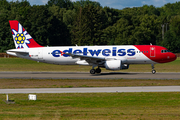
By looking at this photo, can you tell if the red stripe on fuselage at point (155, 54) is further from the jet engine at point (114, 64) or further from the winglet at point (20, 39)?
the winglet at point (20, 39)

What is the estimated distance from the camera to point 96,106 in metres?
17.4

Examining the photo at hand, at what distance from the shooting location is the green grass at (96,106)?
1490 centimetres

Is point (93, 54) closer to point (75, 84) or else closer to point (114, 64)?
point (114, 64)

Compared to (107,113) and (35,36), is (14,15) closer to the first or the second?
(35,36)

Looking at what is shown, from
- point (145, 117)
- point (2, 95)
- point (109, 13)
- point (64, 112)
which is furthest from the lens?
point (109, 13)

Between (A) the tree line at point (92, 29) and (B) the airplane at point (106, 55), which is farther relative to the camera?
(A) the tree line at point (92, 29)

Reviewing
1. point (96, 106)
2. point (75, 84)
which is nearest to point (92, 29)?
point (75, 84)

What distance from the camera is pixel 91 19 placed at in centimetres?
12662

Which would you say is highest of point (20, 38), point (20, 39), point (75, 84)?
point (20, 38)

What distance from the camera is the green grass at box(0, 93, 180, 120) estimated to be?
1490 centimetres

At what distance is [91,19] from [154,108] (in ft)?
367

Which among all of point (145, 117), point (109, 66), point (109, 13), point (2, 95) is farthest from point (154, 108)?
point (109, 13)

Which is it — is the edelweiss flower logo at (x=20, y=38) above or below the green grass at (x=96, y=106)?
above

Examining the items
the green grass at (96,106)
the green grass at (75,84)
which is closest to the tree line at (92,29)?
the green grass at (75,84)
